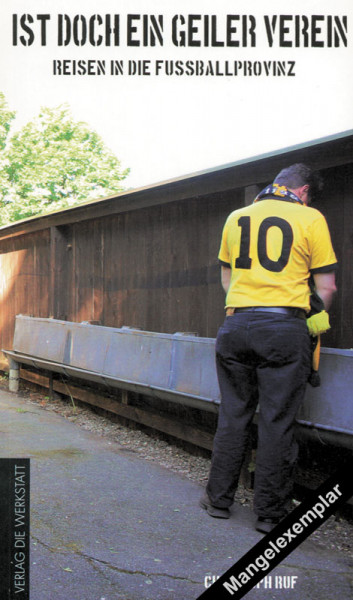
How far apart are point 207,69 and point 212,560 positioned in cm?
297

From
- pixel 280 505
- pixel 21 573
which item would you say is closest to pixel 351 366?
pixel 280 505

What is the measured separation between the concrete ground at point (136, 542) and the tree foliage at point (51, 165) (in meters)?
25.1

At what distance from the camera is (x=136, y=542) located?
3.48 meters

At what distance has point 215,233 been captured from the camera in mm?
5648

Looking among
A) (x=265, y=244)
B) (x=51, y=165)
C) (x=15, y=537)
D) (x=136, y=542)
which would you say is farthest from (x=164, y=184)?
(x=51, y=165)

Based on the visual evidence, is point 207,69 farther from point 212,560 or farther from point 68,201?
point 68,201

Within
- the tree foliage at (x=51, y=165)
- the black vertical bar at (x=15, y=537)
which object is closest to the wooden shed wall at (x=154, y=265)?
the black vertical bar at (x=15, y=537)

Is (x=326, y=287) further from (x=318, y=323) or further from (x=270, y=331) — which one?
(x=270, y=331)

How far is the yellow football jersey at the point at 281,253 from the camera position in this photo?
3.68 meters

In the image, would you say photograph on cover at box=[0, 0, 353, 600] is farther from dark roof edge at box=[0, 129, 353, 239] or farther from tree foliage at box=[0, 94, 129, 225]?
tree foliage at box=[0, 94, 129, 225]

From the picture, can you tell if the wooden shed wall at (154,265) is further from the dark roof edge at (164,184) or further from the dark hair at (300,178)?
the dark hair at (300,178)

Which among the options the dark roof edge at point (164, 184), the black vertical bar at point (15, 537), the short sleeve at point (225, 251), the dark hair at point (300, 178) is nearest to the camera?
the black vertical bar at point (15, 537)

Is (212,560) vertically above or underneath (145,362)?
underneath

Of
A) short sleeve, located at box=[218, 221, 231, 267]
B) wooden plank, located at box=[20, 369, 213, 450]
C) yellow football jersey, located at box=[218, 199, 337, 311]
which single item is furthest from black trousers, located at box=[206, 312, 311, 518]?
wooden plank, located at box=[20, 369, 213, 450]
